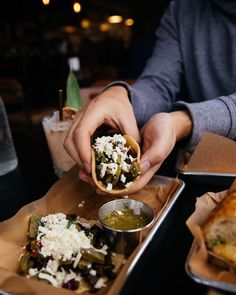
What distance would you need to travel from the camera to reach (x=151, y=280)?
107 cm

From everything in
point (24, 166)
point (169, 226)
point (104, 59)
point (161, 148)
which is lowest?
point (104, 59)

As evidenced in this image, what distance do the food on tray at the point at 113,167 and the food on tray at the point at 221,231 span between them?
0.41m

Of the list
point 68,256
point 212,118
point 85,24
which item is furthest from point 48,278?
point 85,24

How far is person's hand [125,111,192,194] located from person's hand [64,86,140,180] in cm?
11

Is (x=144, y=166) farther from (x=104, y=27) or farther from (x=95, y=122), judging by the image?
(x=104, y=27)

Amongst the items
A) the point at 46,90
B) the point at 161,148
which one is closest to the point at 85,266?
Result: the point at 161,148

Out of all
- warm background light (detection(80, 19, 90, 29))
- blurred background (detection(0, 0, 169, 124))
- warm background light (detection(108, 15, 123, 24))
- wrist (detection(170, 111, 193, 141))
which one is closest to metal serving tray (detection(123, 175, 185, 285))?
wrist (detection(170, 111, 193, 141))

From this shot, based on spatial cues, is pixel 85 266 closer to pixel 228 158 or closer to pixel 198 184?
pixel 198 184

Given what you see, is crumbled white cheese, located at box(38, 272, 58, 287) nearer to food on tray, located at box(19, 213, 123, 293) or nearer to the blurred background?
A: food on tray, located at box(19, 213, 123, 293)

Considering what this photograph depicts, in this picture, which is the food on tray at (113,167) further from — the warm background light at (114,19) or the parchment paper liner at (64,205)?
the warm background light at (114,19)

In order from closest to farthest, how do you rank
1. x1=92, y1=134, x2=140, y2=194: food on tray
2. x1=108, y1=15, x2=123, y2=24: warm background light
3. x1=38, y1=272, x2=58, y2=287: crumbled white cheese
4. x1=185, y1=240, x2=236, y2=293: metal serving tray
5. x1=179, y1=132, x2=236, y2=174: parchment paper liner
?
x1=185, y1=240, x2=236, y2=293: metal serving tray < x1=38, y1=272, x2=58, y2=287: crumbled white cheese < x1=92, y1=134, x2=140, y2=194: food on tray < x1=179, y1=132, x2=236, y2=174: parchment paper liner < x1=108, y1=15, x2=123, y2=24: warm background light

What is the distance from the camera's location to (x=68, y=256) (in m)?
1.20

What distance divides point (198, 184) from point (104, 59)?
10164mm

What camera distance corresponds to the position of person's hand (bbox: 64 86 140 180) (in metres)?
1.59
